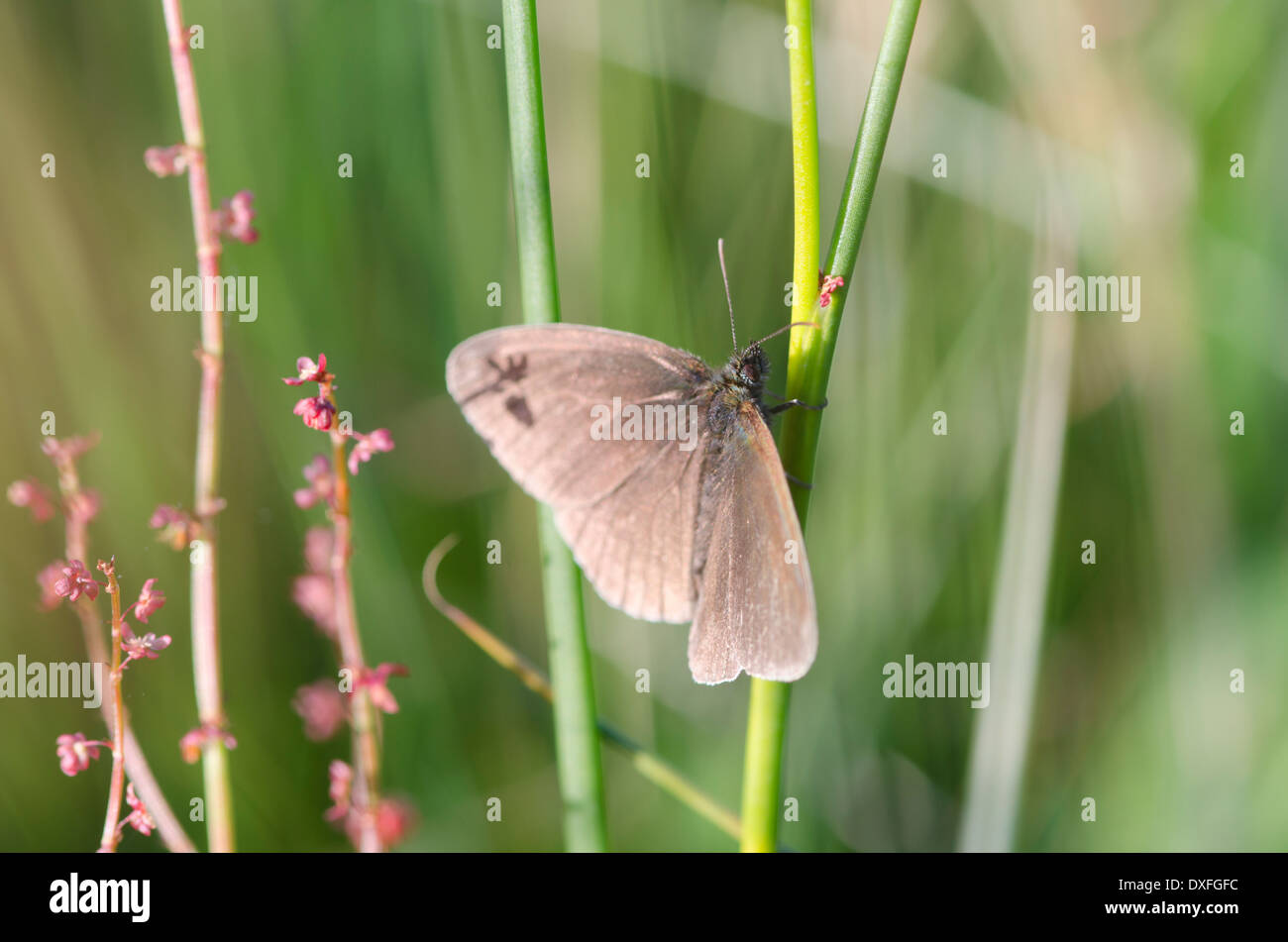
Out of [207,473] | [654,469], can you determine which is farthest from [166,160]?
[654,469]

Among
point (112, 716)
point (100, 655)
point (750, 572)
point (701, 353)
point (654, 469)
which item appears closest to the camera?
point (112, 716)

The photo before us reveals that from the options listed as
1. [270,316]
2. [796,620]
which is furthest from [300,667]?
[796,620]

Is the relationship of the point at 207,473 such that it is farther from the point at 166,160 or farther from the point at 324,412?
the point at 166,160

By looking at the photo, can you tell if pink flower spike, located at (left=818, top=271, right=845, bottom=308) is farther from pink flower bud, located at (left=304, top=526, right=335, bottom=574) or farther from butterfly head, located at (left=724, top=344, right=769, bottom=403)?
pink flower bud, located at (left=304, top=526, right=335, bottom=574)

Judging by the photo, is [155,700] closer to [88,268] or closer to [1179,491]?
[88,268]

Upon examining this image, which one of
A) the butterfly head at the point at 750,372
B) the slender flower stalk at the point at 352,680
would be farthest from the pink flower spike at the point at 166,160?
the butterfly head at the point at 750,372

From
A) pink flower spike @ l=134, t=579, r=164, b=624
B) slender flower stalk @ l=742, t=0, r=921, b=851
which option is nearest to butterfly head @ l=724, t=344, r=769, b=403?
slender flower stalk @ l=742, t=0, r=921, b=851
